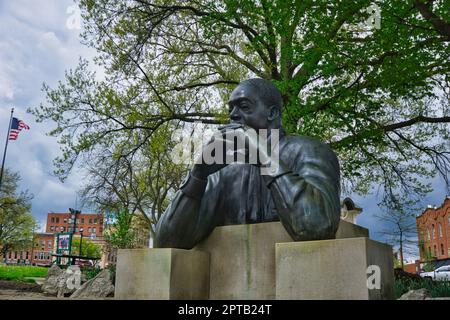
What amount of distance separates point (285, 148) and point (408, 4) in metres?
8.99

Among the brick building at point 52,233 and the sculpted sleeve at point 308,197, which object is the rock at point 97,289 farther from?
the brick building at point 52,233

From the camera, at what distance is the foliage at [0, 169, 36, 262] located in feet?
135

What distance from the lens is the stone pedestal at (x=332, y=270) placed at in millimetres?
2107

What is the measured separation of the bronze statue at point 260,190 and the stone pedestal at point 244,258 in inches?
4.6

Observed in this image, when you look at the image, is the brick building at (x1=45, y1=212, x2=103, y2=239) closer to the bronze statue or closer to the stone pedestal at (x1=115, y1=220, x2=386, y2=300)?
the bronze statue

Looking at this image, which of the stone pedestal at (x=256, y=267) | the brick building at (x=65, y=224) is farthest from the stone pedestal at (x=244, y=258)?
the brick building at (x=65, y=224)

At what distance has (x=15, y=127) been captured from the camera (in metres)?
28.5

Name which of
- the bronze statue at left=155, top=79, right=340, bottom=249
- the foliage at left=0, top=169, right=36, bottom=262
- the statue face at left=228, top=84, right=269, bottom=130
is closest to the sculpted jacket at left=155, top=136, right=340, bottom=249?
the bronze statue at left=155, top=79, right=340, bottom=249

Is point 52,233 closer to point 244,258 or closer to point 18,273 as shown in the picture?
point 18,273


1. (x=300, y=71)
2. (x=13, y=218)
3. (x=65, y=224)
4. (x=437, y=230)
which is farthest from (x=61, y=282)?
(x=65, y=224)

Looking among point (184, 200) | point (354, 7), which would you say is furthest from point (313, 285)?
point (354, 7)

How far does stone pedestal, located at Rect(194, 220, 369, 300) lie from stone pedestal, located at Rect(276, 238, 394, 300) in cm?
21

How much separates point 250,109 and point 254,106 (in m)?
0.03

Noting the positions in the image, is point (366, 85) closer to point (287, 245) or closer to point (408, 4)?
point (408, 4)
